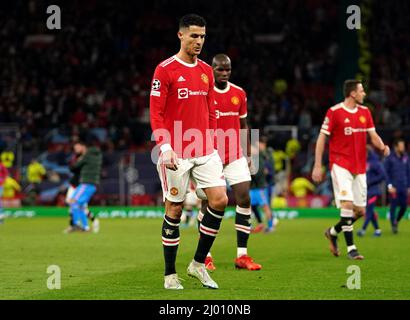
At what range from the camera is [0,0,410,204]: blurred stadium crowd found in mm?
32156

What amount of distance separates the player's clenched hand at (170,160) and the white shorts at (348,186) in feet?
17.1

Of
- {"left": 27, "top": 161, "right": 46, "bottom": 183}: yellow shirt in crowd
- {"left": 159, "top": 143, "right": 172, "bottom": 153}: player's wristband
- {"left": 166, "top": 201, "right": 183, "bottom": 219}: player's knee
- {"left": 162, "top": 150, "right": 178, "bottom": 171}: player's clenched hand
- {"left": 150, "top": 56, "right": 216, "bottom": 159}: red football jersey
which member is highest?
{"left": 150, "top": 56, "right": 216, "bottom": 159}: red football jersey

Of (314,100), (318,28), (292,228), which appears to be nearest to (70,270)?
(292,228)

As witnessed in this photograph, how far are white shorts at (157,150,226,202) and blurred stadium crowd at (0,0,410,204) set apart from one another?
68.4ft

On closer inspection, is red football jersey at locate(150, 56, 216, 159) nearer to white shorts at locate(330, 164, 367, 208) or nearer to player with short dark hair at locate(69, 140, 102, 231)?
white shorts at locate(330, 164, 367, 208)

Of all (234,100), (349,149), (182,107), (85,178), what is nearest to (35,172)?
(85,178)

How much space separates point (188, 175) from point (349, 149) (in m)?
4.82

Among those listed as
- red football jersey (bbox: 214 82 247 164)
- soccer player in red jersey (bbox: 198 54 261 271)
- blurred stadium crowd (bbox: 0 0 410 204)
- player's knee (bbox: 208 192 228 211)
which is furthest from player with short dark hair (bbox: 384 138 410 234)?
player's knee (bbox: 208 192 228 211)

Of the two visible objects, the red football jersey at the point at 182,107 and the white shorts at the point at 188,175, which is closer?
the red football jersey at the point at 182,107

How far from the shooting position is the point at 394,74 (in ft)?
121

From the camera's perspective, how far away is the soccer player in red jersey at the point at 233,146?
13.0 m

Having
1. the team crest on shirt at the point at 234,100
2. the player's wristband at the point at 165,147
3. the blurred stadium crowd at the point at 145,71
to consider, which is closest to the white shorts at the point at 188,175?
the player's wristband at the point at 165,147

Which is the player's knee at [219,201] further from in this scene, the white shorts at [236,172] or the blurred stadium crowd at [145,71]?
the blurred stadium crowd at [145,71]

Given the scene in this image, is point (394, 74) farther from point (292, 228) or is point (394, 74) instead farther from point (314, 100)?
point (292, 228)
